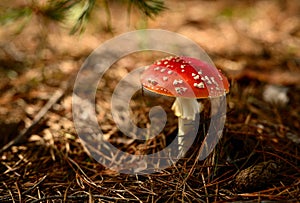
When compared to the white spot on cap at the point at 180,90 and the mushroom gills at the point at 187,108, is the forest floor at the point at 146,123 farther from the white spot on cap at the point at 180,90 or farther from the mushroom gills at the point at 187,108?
the white spot on cap at the point at 180,90

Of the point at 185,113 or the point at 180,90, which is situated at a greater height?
the point at 180,90

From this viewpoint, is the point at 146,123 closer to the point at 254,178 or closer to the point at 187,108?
the point at 187,108

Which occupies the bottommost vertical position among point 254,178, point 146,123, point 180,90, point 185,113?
point 146,123

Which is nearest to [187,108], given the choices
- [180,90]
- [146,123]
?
[180,90]

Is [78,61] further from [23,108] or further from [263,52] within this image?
[263,52]

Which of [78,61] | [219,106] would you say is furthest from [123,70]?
[219,106]

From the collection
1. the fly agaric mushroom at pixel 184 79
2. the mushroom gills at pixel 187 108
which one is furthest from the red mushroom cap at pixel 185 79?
the mushroom gills at pixel 187 108

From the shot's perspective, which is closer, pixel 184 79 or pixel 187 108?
pixel 184 79

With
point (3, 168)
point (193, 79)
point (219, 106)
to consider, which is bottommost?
point (3, 168)
